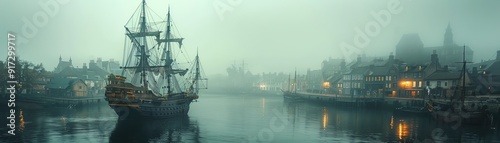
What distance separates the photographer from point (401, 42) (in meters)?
127

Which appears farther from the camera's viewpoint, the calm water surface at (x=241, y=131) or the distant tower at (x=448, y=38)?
the distant tower at (x=448, y=38)

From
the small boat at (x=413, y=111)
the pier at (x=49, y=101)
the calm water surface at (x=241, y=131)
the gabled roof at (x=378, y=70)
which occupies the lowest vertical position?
the calm water surface at (x=241, y=131)

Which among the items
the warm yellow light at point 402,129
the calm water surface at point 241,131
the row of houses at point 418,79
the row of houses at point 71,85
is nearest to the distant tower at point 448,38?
the row of houses at point 418,79

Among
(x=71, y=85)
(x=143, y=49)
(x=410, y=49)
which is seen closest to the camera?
(x=143, y=49)

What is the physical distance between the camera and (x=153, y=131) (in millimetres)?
41844

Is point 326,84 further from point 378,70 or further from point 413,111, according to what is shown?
point 413,111

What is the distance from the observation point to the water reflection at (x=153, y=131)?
121 ft

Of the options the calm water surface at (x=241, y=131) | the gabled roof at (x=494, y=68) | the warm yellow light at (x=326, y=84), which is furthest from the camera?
the warm yellow light at (x=326, y=84)

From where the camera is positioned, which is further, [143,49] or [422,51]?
[422,51]

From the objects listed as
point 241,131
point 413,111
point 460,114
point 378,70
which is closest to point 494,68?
point 378,70

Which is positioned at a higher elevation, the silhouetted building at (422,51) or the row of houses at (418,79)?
the silhouetted building at (422,51)

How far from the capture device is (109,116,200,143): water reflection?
36875 mm

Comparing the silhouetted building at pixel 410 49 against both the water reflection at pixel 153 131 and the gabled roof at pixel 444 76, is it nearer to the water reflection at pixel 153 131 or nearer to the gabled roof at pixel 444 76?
the gabled roof at pixel 444 76

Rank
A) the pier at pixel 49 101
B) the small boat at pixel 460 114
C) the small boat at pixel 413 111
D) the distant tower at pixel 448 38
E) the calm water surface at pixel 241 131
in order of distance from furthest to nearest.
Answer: the distant tower at pixel 448 38
the pier at pixel 49 101
the small boat at pixel 413 111
the small boat at pixel 460 114
the calm water surface at pixel 241 131
